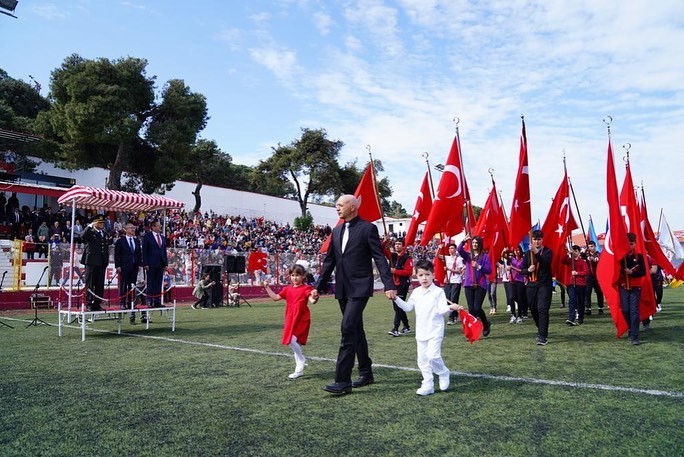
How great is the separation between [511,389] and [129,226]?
8939 mm

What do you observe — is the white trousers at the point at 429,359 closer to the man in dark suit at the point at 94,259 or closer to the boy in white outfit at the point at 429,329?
the boy in white outfit at the point at 429,329

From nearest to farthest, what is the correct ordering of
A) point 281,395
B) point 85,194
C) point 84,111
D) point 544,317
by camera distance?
point 281,395 → point 544,317 → point 85,194 → point 84,111

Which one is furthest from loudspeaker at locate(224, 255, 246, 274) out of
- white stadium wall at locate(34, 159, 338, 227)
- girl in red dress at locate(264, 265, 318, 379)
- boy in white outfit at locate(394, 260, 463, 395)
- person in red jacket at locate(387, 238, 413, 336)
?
white stadium wall at locate(34, 159, 338, 227)

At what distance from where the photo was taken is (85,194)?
34.4 ft

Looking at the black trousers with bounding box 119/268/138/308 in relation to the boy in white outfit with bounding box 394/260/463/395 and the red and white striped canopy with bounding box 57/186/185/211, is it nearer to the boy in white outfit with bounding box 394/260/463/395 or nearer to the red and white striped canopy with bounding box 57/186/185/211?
the red and white striped canopy with bounding box 57/186/185/211

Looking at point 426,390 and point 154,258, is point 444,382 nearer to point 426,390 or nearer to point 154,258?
point 426,390

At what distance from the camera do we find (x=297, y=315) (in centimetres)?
638

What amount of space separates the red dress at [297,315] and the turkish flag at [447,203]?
15.8 feet

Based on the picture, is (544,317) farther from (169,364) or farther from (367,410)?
(169,364)

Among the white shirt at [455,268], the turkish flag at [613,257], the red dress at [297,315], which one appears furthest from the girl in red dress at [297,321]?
the white shirt at [455,268]

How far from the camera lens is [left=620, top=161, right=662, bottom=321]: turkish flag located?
30.1 feet

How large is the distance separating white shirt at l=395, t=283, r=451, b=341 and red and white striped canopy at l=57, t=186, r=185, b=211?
7426mm

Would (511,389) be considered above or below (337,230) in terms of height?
below

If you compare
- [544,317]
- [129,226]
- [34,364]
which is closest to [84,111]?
[129,226]
